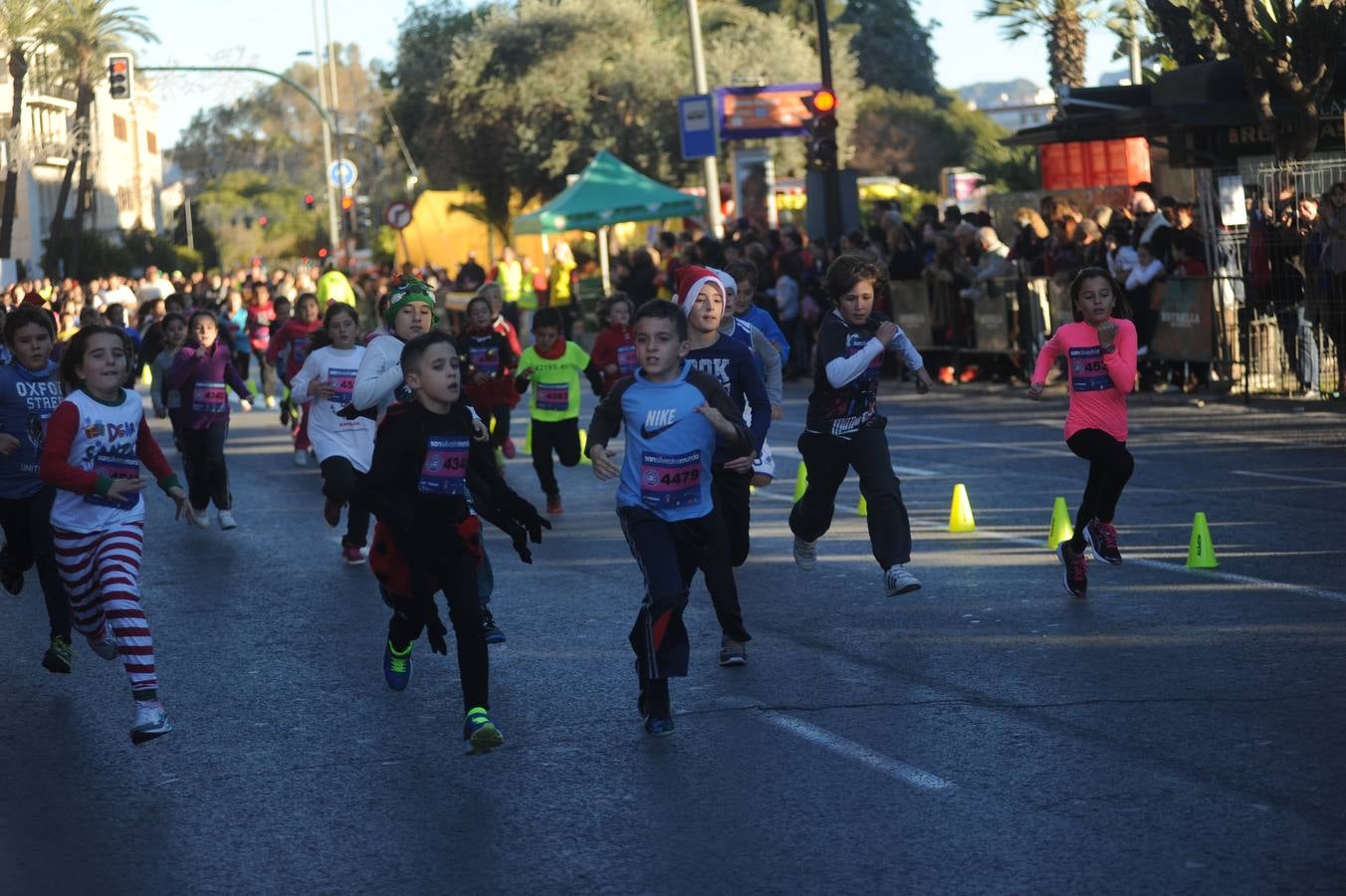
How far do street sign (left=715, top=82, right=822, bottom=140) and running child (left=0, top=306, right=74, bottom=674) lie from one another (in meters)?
29.4

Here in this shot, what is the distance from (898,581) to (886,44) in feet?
286

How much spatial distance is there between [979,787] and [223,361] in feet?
29.8

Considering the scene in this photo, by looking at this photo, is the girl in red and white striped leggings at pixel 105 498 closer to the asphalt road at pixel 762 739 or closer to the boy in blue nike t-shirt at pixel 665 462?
the asphalt road at pixel 762 739

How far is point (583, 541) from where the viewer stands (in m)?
12.2

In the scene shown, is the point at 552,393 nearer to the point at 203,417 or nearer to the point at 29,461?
the point at 203,417

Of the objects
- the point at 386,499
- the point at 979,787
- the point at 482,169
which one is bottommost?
the point at 979,787

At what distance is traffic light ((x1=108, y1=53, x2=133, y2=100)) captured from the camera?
36.0m

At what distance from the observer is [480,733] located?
22.1ft

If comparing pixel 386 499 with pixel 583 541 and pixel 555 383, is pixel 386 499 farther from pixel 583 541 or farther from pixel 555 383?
pixel 555 383

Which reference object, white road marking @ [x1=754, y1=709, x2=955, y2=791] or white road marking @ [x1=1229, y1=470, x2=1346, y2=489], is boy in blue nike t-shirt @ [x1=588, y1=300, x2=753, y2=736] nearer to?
white road marking @ [x1=754, y1=709, x2=955, y2=791]

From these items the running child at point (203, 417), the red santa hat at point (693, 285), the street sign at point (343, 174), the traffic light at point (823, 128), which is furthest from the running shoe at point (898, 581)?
the street sign at point (343, 174)

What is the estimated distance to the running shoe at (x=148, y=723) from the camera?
7.11m

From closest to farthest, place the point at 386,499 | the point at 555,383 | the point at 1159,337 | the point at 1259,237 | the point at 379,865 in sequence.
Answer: the point at 379,865, the point at 386,499, the point at 555,383, the point at 1259,237, the point at 1159,337

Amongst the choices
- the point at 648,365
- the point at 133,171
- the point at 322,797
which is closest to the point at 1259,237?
the point at 648,365
